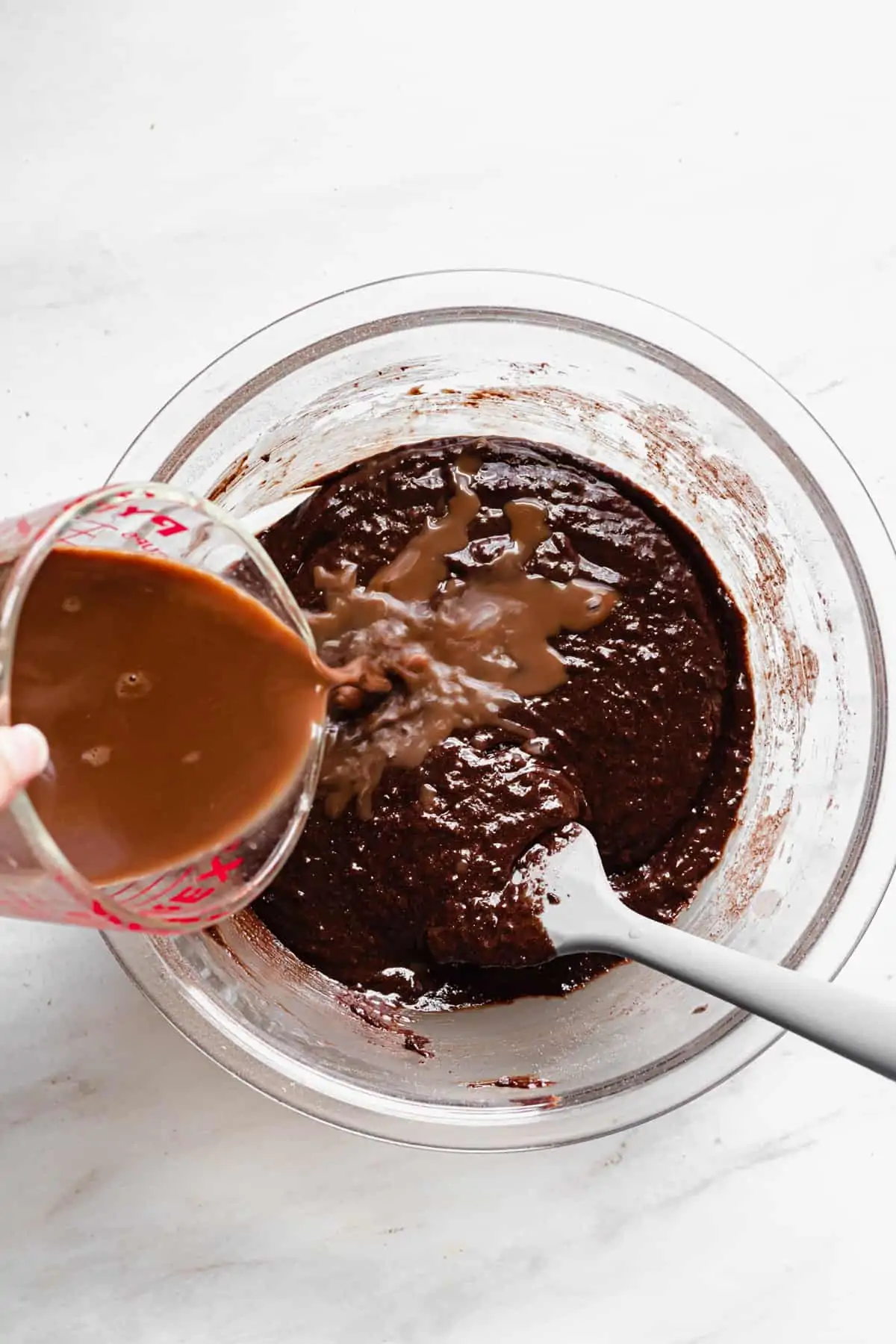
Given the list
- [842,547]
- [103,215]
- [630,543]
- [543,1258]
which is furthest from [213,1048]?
[103,215]

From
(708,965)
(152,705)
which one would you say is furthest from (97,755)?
(708,965)

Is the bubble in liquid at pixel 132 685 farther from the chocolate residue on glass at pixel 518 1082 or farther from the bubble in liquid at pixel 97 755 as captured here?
the chocolate residue on glass at pixel 518 1082

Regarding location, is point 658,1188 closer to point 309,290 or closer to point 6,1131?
point 6,1131

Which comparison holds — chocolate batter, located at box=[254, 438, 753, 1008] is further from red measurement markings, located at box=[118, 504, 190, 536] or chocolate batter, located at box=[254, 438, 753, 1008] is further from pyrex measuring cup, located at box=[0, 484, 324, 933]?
red measurement markings, located at box=[118, 504, 190, 536]

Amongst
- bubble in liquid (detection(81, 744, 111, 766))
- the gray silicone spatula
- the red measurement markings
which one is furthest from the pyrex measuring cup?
the gray silicone spatula

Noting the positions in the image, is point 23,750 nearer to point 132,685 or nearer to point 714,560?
point 132,685
